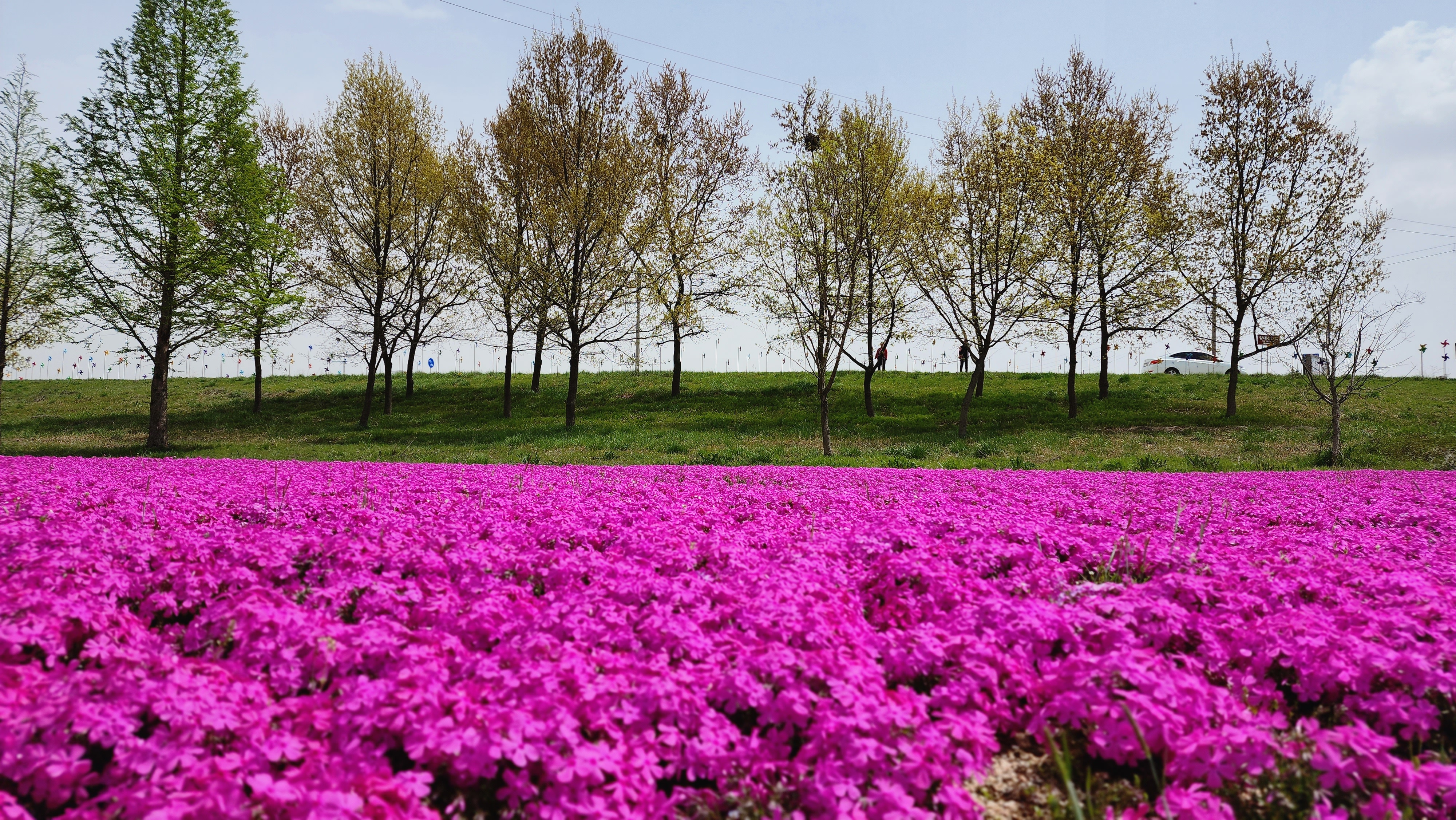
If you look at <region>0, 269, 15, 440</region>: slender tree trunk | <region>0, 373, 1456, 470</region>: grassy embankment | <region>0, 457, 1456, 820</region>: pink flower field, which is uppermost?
<region>0, 269, 15, 440</region>: slender tree trunk

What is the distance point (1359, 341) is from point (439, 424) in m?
31.0

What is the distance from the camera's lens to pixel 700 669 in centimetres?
329

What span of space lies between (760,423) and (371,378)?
628 inches

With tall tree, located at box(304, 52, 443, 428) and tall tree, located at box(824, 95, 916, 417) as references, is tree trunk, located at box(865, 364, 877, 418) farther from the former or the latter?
tall tree, located at box(304, 52, 443, 428)

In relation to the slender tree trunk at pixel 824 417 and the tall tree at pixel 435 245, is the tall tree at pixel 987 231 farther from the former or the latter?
the tall tree at pixel 435 245

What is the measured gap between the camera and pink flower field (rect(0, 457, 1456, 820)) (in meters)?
2.58

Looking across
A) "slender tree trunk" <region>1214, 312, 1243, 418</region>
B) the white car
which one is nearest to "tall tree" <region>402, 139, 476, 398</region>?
"slender tree trunk" <region>1214, 312, 1243, 418</region>

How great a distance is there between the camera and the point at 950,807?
250 centimetres

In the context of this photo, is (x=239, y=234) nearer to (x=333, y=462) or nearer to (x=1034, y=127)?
(x=333, y=462)

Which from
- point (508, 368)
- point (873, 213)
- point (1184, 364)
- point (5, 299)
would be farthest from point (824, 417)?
point (1184, 364)

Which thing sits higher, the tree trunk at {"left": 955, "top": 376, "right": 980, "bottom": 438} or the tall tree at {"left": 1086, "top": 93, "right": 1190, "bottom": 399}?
the tall tree at {"left": 1086, "top": 93, "right": 1190, "bottom": 399}

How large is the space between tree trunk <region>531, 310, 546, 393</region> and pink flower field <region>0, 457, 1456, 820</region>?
2199cm

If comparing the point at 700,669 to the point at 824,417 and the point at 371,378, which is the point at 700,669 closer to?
the point at 824,417

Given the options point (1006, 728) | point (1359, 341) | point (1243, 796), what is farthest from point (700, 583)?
point (1359, 341)
